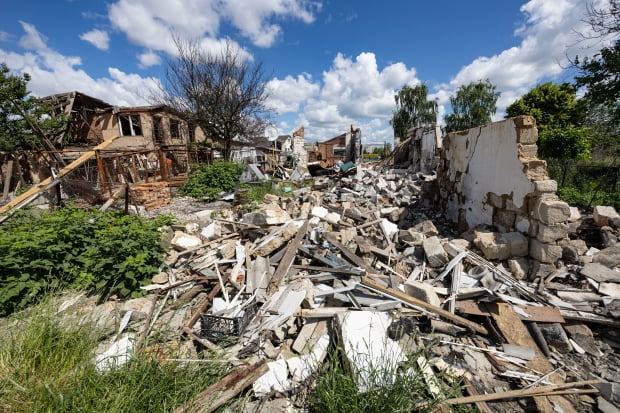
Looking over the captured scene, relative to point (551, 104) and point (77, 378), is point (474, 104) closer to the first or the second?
point (551, 104)

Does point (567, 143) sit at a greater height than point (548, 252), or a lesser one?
greater

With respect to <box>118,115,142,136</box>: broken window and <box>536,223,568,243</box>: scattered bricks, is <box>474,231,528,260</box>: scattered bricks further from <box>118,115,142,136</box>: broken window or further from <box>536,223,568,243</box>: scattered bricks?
<box>118,115,142,136</box>: broken window

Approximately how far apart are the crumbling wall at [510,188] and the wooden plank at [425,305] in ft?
6.34

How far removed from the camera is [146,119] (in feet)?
55.4

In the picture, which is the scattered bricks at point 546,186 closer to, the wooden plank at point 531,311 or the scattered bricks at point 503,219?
the scattered bricks at point 503,219

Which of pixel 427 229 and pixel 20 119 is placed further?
pixel 20 119

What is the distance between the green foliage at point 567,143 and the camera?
9781 millimetres

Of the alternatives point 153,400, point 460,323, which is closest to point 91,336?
point 153,400

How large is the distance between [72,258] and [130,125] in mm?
17531

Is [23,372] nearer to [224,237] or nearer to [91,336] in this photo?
[91,336]

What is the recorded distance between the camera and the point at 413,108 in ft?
93.5

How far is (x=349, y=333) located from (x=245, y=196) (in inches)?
277

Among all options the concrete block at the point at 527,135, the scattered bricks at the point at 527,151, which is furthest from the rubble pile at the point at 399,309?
the concrete block at the point at 527,135

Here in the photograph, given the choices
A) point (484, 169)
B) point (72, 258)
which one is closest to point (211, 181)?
point (72, 258)
